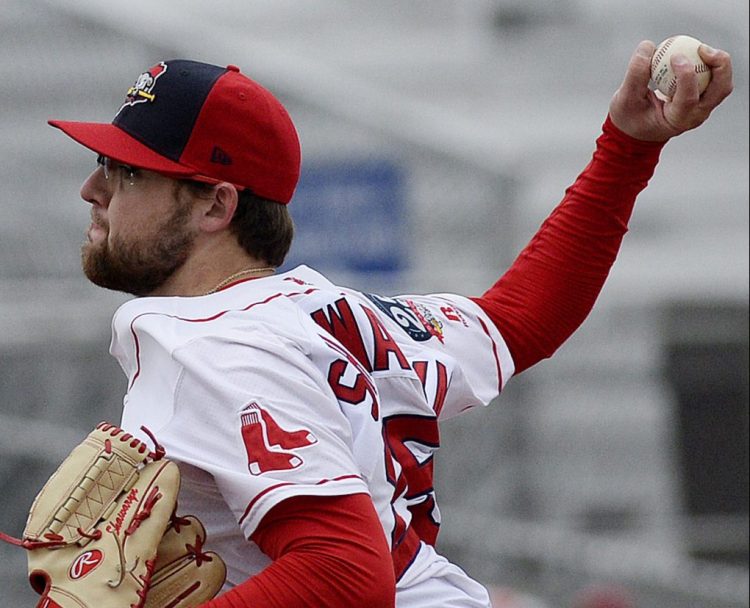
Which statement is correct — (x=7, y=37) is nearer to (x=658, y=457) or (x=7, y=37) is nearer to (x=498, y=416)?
(x=498, y=416)

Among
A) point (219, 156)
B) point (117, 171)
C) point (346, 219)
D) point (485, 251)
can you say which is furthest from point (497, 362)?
point (485, 251)

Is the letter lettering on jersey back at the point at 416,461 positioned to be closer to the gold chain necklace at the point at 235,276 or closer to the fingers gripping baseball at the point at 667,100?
the gold chain necklace at the point at 235,276

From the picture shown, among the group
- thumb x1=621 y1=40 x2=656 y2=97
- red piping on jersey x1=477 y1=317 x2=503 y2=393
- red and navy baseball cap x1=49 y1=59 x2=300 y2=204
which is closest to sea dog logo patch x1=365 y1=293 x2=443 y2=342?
red piping on jersey x1=477 y1=317 x2=503 y2=393

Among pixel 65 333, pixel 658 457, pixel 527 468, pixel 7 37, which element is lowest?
pixel 658 457

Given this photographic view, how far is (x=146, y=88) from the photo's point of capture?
2.65 m

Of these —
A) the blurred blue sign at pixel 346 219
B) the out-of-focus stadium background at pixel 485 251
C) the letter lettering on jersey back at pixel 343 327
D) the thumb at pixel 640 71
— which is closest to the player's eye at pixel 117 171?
the letter lettering on jersey back at pixel 343 327

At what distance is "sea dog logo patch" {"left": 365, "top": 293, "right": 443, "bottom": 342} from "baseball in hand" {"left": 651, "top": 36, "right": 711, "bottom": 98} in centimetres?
67

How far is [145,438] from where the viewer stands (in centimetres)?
231

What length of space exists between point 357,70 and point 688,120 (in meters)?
10.8

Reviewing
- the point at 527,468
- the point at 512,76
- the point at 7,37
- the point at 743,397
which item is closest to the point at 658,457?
the point at 743,397

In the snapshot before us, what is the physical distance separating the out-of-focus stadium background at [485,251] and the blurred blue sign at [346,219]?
0.01m

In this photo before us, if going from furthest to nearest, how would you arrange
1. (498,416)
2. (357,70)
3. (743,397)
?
(357,70) < (743,397) < (498,416)

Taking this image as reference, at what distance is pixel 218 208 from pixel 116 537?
0.70 meters

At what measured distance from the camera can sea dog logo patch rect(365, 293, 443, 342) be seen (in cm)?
280
